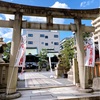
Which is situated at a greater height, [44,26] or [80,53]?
[44,26]

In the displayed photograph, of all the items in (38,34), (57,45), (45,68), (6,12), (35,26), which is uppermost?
(38,34)

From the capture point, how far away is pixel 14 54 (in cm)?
653

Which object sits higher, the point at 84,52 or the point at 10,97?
the point at 84,52

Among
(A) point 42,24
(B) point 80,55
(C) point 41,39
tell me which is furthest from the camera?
(C) point 41,39

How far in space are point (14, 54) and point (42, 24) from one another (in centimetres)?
209

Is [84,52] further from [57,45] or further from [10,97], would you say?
[57,45]

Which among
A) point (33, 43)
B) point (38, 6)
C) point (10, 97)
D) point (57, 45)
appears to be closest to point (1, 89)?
point (10, 97)

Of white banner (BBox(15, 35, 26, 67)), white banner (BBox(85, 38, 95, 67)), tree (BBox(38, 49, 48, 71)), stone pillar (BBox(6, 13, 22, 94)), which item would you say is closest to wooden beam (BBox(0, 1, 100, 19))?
stone pillar (BBox(6, 13, 22, 94))

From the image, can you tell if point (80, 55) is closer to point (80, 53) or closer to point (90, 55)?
point (80, 53)

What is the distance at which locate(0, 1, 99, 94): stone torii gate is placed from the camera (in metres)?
6.61

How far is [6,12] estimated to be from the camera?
6.84 meters

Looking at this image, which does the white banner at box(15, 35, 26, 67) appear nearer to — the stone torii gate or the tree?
the stone torii gate

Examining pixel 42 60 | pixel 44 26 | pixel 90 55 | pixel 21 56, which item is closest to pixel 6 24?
pixel 21 56

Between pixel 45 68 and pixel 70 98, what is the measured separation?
2923 cm
